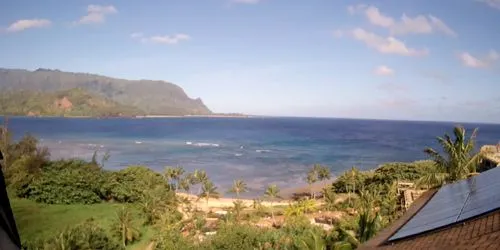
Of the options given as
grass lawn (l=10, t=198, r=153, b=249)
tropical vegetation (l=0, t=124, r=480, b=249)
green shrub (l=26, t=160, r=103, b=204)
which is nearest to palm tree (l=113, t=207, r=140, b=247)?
tropical vegetation (l=0, t=124, r=480, b=249)

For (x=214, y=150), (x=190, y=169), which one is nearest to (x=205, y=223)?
(x=190, y=169)

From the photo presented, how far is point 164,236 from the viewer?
3675 centimetres

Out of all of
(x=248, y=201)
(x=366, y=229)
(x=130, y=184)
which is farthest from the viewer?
(x=248, y=201)

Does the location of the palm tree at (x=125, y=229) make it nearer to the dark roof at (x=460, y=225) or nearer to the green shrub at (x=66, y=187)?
the green shrub at (x=66, y=187)

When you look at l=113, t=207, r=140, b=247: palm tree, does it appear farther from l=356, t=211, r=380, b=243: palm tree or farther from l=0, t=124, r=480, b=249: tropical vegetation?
l=356, t=211, r=380, b=243: palm tree

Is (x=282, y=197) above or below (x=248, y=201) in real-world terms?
below

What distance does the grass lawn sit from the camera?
3912 centimetres

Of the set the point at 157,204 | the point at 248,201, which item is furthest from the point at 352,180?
the point at 157,204

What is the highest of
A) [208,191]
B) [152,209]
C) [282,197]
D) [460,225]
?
[460,225]

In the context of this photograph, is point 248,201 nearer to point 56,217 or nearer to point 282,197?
point 282,197

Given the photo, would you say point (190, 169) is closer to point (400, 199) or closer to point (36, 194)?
point (36, 194)

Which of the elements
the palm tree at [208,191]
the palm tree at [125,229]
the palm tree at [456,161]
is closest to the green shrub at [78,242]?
the palm tree at [125,229]

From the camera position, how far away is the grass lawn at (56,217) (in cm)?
3912

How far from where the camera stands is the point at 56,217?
149ft
